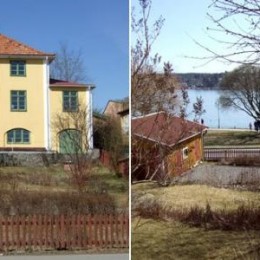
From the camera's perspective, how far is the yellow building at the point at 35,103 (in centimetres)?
877

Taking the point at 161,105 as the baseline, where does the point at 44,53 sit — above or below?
above

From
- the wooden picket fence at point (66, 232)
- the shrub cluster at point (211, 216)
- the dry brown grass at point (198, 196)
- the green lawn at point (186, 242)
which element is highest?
the dry brown grass at point (198, 196)

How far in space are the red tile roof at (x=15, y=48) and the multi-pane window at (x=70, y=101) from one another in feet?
1.91

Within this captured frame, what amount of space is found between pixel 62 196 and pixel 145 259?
10.5ft

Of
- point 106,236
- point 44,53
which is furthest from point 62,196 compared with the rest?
point 44,53

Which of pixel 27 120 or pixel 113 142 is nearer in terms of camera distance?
pixel 113 142

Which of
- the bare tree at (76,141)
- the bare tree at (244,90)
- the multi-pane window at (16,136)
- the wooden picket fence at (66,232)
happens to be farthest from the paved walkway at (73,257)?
the bare tree at (244,90)

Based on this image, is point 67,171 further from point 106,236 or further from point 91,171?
point 106,236

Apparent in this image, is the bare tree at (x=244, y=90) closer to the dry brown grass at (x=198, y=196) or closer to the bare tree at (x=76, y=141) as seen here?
the dry brown grass at (x=198, y=196)

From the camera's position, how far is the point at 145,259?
5926mm

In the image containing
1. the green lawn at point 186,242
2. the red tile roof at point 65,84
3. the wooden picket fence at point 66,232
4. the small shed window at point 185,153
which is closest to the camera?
the green lawn at point 186,242

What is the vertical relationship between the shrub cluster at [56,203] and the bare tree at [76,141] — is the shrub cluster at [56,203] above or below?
below

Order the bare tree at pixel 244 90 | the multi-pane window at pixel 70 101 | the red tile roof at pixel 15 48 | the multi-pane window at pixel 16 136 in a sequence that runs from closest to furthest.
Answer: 1. the bare tree at pixel 244 90
2. the red tile roof at pixel 15 48
3. the multi-pane window at pixel 70 101
4. the multi-pane window at pixel 16 136

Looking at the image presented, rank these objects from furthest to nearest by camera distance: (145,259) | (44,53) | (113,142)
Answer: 1. (44,53)
2. (113,142)
3. (145,259)
